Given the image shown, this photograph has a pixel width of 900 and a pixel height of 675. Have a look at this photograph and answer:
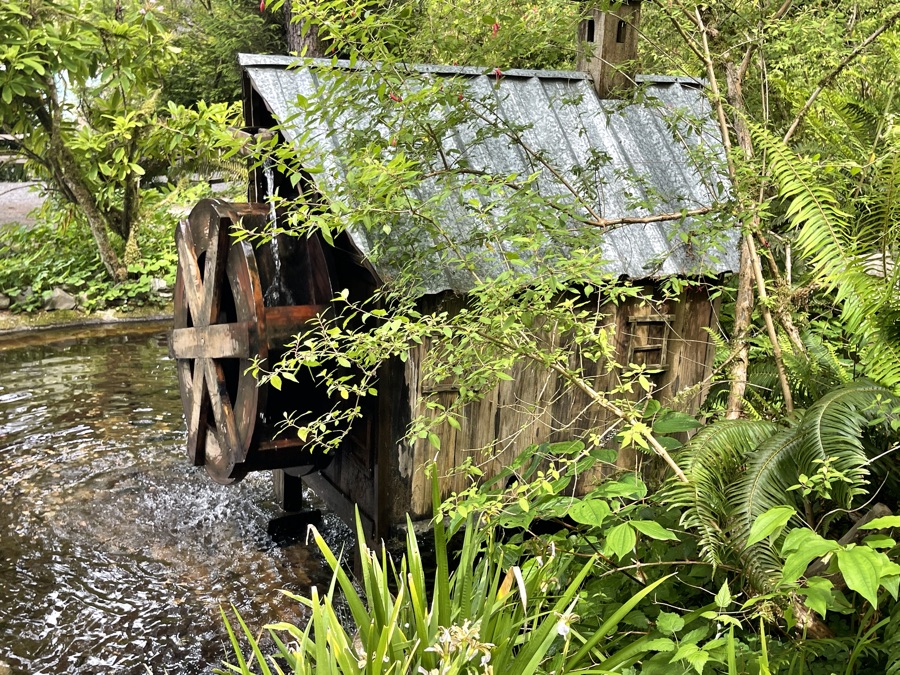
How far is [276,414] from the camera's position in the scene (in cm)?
429

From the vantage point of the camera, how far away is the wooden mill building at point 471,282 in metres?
4.03

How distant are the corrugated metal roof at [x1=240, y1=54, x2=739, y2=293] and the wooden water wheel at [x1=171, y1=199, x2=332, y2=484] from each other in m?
0.65

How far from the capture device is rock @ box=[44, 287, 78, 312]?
1101 centimetres

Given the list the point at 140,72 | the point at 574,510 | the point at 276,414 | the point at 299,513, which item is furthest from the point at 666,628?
the point at 140,72

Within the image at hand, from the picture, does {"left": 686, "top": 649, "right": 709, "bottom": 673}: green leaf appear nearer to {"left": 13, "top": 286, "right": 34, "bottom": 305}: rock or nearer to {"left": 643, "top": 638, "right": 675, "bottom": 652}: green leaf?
{"left": 643, "top": 638, "right": 675, "bottom": 652}: green leaf

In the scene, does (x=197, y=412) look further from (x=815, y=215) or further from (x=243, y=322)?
(x=815, y=215)

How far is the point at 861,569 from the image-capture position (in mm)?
1985

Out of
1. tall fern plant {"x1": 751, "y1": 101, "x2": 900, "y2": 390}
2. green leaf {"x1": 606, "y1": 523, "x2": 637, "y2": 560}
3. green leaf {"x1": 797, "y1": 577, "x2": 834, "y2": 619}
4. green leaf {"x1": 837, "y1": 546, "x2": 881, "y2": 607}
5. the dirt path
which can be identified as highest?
the dirt path

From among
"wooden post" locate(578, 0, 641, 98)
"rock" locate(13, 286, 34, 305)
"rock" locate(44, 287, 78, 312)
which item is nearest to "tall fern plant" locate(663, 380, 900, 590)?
"wooden post" locate(578, 0, 641, 98)

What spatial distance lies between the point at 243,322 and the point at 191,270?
3.02 ft

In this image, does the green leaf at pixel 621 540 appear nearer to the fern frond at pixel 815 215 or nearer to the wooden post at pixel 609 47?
the fern frond at pixel 815 215

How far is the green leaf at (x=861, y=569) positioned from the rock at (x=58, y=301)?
11.1 meters

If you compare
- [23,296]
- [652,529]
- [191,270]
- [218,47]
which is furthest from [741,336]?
[218,47]

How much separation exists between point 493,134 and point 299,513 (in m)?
3.30
